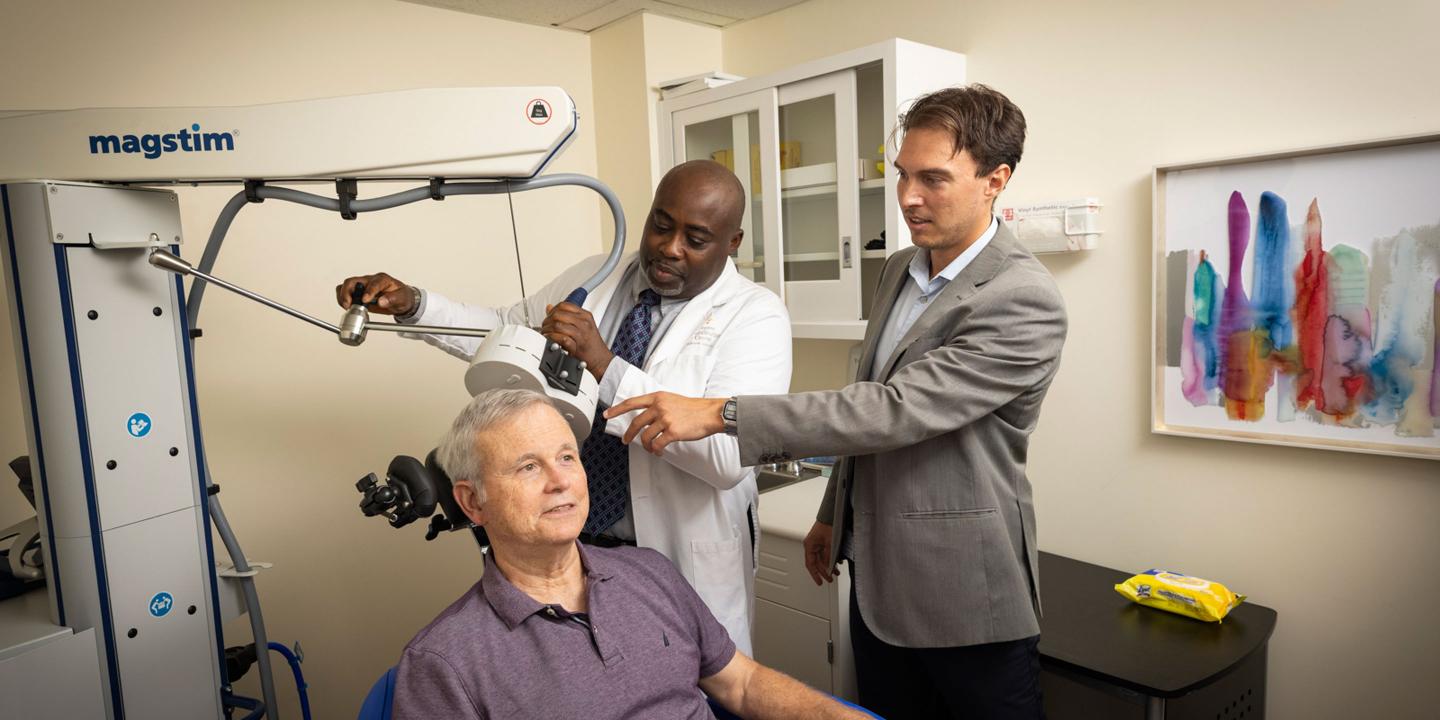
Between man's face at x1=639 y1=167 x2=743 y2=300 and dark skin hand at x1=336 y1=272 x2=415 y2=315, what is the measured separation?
43 centimetres

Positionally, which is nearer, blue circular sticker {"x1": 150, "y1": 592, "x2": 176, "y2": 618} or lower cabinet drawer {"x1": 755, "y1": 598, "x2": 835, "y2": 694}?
blue circular sticker {"x1": 150, "y1": 592, "x2": 176, "y2": 618}

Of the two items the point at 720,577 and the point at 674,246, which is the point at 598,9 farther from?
the point at 720,577

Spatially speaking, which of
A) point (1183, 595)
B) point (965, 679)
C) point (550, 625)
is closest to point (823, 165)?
point (1183, 595)

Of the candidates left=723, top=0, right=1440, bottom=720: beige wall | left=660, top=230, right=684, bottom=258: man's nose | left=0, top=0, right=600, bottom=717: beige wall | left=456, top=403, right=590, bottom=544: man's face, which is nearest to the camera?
left=456, top=403, right=590, bottom=544: man's face

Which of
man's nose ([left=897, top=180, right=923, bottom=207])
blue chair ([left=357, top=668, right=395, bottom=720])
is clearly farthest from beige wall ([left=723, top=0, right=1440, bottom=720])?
blue chair ([left=357, top=668, right=395, bottom=720])

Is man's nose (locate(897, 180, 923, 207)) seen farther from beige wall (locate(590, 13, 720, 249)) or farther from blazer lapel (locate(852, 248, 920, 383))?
beige wall (locate(590, 13, 720, 249))

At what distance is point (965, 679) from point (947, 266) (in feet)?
2.14

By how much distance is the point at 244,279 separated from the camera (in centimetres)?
240

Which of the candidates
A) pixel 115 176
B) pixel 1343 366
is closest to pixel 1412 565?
pixel 1343 366

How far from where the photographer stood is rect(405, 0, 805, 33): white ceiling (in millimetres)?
2736

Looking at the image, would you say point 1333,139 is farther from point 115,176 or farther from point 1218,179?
point 115,176

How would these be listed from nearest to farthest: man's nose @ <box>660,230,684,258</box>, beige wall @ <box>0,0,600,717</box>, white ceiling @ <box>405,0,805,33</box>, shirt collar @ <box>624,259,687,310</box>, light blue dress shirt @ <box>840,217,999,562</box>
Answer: light blue dress shirt @ <box>840,217,999,562</box>
man's nose @ <box>660,230,684,258</box>
shirt collar @ <box>624,259,687,310</box>
beige wall @ <box>0,0,600,717</box>
white ceiling @ <box>405,0,805,33</box>

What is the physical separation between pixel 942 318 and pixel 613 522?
668 millimetres

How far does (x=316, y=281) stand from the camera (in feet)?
8.31
